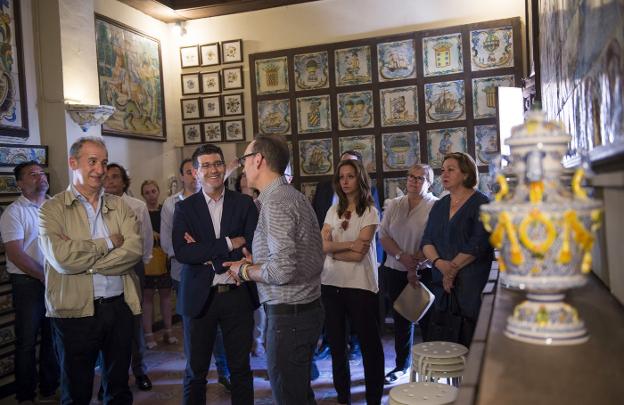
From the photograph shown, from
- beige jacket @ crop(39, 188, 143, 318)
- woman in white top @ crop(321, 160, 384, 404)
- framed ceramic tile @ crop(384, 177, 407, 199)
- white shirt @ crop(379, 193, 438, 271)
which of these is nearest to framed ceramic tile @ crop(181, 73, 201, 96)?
framed ceramic tile @ crop(384, 177, 407, 199)

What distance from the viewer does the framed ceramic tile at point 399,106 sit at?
270 inches

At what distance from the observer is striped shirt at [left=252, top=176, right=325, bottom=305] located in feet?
8.13

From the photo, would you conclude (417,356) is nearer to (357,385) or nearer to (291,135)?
(357,385)

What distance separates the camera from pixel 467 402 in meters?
1.08

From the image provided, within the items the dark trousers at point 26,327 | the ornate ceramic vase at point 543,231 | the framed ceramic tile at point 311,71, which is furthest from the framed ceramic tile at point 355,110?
the ornate ceramic vase at point 543,231

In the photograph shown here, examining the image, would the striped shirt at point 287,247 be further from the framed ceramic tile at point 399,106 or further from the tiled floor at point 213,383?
the framed ceramic tile at point 399,106

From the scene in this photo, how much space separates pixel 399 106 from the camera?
22.7ft

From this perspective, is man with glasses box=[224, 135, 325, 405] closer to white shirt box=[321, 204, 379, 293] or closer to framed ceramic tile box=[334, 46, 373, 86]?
white shirt box=[321, 204, 379, 293]

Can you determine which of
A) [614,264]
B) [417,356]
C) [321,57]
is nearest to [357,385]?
[417,356]

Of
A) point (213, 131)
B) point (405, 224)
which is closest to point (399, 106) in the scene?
point (213, 131)

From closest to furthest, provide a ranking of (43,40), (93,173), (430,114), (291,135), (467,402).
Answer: (467,402) < (93,173) < (43,40) < (430,114) < (291,135)

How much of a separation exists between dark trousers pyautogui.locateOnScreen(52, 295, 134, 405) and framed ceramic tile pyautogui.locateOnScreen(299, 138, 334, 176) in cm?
434

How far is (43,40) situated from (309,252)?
4.27 m

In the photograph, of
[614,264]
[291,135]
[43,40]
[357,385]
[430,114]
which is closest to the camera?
[614,264]
